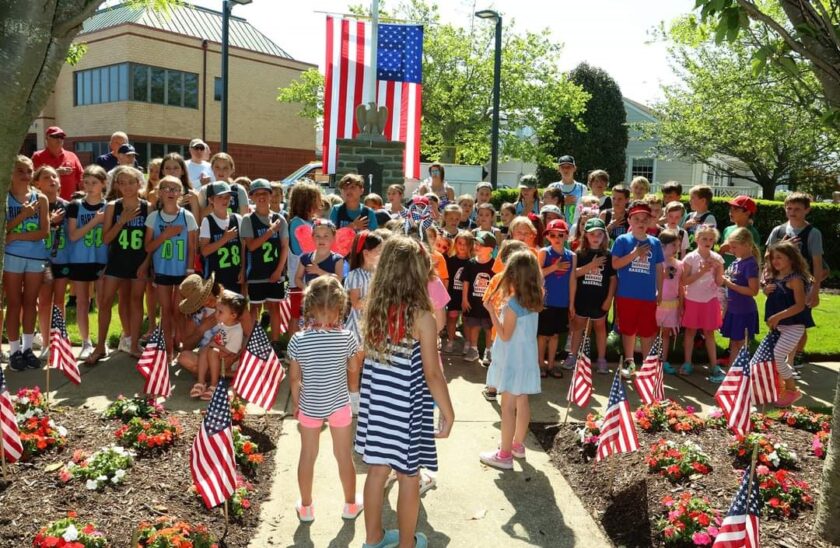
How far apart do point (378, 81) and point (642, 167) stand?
88.2 ft

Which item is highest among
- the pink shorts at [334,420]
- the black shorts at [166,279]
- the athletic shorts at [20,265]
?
the athletic shorts at [20,265]

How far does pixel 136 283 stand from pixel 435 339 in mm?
4602

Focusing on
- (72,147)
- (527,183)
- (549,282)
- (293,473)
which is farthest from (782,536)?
(72,147)

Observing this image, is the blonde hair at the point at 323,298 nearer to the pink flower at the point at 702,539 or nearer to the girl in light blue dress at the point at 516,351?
the girl in light blue dress at the point at 516,351

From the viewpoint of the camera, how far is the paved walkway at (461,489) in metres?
3.96

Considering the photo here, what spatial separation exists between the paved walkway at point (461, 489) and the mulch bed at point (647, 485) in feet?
0.38

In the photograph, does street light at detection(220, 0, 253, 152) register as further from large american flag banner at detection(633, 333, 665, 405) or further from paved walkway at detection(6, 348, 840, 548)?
large american flag banner at detection(633, 333, 665, 405)

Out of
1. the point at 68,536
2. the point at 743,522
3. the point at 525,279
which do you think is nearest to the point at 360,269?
the point at 525,279

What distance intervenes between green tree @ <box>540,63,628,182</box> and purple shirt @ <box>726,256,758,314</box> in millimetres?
24639

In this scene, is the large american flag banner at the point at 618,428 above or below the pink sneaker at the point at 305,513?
above

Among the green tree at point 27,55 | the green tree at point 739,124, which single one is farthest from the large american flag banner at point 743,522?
the green tree at point 739,124

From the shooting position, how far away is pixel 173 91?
32.6m

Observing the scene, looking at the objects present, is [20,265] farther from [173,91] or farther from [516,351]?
[173,91]

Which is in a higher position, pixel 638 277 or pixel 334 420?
pixel 638 277
